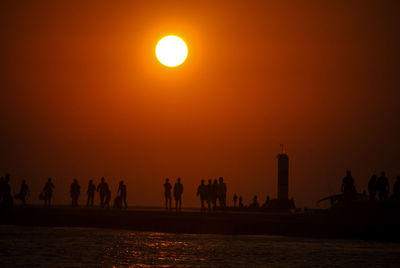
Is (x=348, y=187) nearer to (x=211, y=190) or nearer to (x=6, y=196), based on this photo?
(x=211, y=190)

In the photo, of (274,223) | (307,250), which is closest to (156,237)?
(274,223)

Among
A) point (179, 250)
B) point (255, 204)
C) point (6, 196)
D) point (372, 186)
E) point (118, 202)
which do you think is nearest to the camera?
point (179, 250)

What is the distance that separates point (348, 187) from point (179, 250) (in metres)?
Answer: 15.0

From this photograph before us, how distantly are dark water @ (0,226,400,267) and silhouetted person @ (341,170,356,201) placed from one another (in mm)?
6069

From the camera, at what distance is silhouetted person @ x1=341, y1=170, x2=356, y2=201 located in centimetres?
4250

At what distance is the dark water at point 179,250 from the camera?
2733 cm

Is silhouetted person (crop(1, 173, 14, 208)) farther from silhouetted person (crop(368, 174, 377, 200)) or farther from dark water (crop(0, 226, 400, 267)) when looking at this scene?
silhouetted person (crop(368, 174, 377, 200))

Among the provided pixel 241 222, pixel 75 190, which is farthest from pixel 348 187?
pixel 75 190

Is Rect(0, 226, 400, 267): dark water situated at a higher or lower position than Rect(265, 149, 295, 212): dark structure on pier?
lower

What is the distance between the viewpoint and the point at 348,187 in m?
42.7

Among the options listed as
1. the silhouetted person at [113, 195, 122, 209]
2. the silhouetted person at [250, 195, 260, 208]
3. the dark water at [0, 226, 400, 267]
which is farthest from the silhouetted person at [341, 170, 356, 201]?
the silhouetted person at [250, 195, 260, 208]

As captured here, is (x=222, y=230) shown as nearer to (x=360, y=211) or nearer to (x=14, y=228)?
(x=360, y=211)

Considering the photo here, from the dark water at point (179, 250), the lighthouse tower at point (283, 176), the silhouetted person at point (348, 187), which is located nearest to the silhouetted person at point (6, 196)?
the dark water at point (179, 250)

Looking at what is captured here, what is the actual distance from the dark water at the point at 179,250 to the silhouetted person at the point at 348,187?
19.9ft
